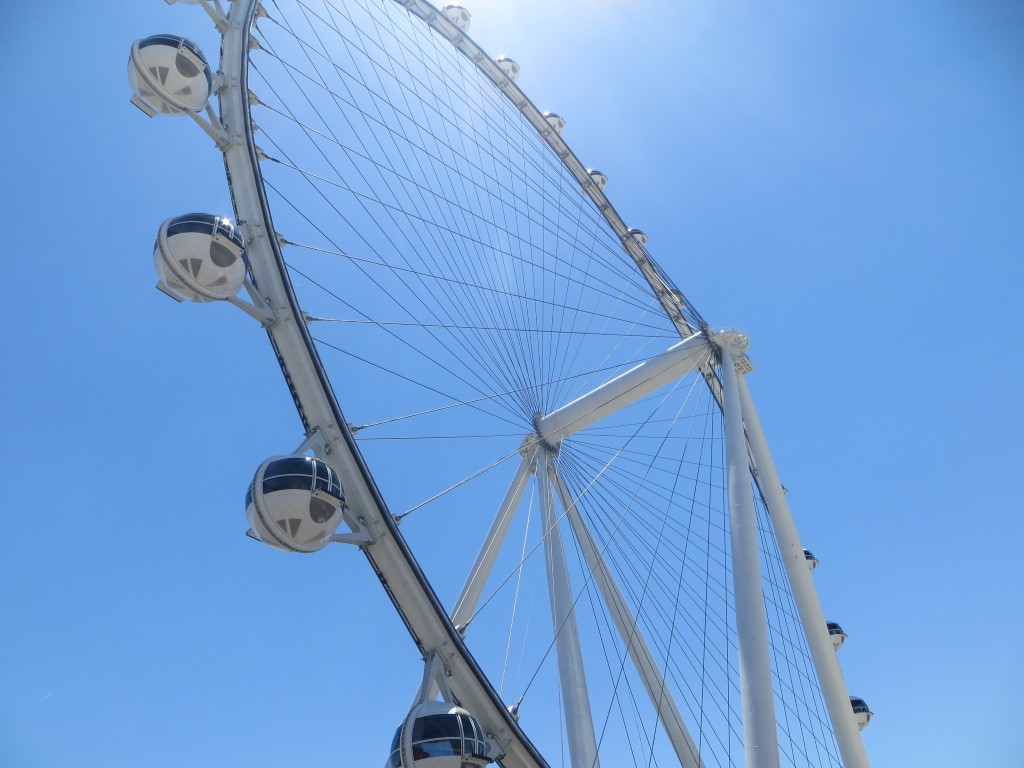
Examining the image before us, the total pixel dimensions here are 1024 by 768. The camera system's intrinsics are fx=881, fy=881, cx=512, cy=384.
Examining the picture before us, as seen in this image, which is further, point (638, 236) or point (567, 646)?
point (638, 236)

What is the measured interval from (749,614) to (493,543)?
4.72 meters

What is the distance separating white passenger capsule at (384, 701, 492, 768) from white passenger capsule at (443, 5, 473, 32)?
51.9 ft

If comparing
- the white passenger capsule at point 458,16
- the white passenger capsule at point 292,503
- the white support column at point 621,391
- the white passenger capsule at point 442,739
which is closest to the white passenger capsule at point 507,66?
the white passenger capsule at point 458,16

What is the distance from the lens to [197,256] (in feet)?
32.1

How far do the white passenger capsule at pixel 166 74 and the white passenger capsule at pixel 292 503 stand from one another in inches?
195

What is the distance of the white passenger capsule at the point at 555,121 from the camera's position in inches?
842

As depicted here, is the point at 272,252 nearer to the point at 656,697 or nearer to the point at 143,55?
the point at 143,55

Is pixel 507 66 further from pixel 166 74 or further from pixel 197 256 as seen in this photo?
pixel 197 256

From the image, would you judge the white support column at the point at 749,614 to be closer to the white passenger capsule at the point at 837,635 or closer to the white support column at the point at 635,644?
the white support column at the point at 635,644

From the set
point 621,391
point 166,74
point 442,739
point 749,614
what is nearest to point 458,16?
point 621,391

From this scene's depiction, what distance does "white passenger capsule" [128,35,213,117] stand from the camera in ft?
35.5

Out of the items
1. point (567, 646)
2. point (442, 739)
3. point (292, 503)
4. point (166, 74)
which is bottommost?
point (442, 739)

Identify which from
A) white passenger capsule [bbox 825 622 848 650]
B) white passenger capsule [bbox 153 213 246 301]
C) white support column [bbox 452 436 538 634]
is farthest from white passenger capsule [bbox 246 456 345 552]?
white passenger capsule [bbox 825 622 848 650]

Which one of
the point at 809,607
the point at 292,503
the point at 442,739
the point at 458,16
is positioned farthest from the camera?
the point at 458,16
